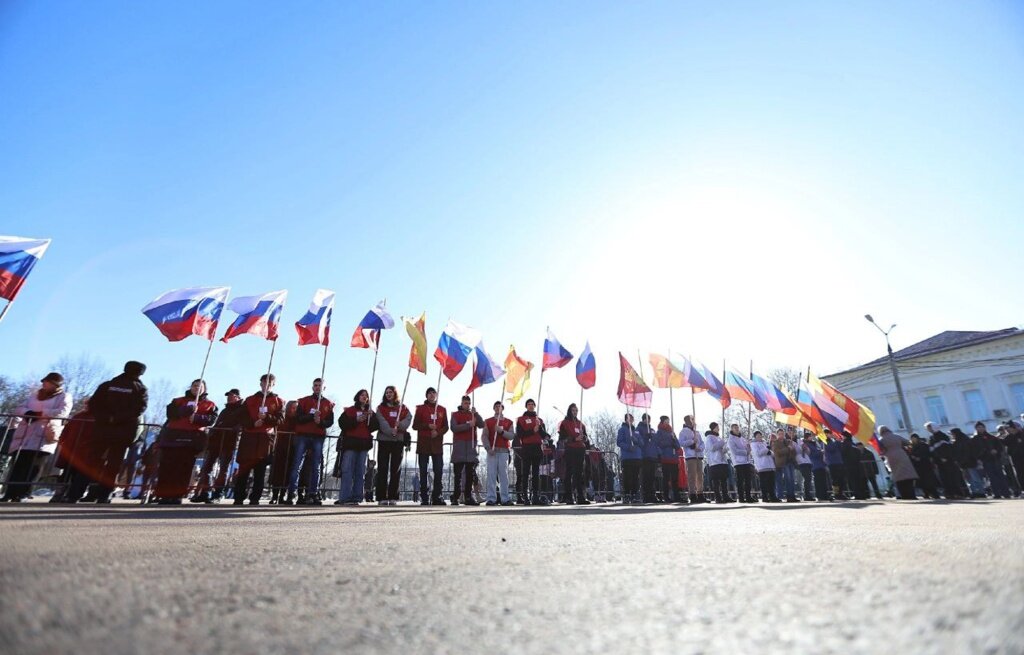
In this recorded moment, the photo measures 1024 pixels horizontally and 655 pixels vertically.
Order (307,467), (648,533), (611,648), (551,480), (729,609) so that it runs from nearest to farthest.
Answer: (611,648) → (729,609) → (648,533) → (307,467) → (551,480)

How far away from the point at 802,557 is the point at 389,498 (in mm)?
7802

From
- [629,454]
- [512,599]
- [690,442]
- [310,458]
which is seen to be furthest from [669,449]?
[512,599]

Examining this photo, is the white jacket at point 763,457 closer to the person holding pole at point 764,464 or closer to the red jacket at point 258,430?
the person holding pole at point 764,464

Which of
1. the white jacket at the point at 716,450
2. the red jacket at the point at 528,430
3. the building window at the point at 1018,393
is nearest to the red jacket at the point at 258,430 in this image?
the red jacket at the point at 528,430

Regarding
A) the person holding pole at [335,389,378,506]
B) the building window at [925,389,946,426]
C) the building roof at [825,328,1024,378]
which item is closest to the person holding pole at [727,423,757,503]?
the person holding pole at [335,389,378,506]

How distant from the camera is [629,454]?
Answer: 11.0 metres

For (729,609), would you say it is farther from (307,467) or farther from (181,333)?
(181,333)

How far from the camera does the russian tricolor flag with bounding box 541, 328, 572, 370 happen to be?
42.4 ft

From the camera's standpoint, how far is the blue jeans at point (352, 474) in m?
8.38

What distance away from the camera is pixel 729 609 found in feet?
3.70

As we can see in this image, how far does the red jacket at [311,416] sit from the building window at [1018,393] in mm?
52198

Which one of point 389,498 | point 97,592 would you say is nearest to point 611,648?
point 97,592

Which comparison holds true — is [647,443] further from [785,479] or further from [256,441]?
[256,441]

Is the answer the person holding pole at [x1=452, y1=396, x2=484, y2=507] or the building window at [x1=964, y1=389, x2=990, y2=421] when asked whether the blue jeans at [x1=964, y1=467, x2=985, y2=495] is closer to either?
the person holding pole at [x1=452, y1=396, x2=484, y2=507]
